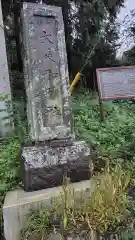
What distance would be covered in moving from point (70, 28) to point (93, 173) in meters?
6.08

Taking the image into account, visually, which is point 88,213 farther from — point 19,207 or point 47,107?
point 47,107

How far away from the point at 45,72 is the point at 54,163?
97 cm

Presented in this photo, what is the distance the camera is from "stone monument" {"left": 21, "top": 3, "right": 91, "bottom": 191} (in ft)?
9.20

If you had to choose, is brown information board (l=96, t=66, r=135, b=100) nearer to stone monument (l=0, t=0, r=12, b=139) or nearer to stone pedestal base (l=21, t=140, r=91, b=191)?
stone monument (l=0, t=0, r=12, b=139)

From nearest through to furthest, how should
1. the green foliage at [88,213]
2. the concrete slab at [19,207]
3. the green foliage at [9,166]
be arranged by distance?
the green foliage at [88,213] < the concrete slab at [19,207] < the green foliage at [9,166]

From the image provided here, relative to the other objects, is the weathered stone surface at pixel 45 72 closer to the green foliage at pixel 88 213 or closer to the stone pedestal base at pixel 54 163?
the stone pedestal base at pixel 54 163

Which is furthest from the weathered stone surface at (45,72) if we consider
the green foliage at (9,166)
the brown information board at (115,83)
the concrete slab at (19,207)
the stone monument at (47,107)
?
the brown information board at (115,83)

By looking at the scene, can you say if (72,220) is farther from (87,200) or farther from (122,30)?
(122,30)

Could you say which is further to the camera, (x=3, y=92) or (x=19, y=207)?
(x=3, y=92)

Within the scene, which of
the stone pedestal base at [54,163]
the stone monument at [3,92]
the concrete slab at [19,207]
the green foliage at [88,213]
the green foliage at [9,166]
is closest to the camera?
the green foliage at [88,213]

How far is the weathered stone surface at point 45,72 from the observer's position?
111 inches

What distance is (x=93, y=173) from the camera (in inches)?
123

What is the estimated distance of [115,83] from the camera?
15.8ft

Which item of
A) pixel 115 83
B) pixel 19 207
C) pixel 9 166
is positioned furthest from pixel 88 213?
pixel 115 83
